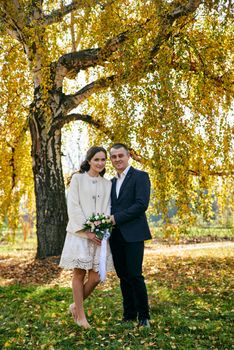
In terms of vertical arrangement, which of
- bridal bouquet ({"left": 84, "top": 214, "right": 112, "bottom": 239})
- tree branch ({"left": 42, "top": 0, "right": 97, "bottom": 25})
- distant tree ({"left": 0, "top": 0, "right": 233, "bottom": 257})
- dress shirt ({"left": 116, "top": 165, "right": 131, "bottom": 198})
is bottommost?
bridal bouquet ({"left": 84, "top": 214, "right": 112, "bottom": 239})

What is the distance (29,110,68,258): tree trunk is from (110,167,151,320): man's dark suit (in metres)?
5.45

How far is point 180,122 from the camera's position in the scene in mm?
6852

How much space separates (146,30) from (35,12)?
3761mm

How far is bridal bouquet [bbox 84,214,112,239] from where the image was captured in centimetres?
454

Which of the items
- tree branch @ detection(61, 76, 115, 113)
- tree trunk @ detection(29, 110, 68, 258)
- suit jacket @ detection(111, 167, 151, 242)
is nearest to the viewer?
suit jacket @ detection(111, 167, 151, 242)

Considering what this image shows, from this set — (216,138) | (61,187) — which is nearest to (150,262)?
(61,187)

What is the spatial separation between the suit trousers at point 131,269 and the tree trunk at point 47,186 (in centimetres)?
545

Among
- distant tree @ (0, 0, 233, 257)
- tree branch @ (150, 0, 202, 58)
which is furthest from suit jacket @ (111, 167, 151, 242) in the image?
tree branch @ (150, 0, 202, 58)

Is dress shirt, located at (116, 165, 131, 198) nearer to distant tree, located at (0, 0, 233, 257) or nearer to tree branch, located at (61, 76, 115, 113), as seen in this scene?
distant tree, located at (0, 0, 233, 257)

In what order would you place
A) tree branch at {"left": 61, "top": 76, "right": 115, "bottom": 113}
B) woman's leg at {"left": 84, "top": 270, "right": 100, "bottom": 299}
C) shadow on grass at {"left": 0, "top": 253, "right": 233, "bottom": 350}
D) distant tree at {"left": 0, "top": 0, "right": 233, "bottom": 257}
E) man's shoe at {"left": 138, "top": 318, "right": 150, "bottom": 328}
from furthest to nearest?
tree branch at {"left": 61, "top": 76, "right": 115, "bottom": 113}
distant tree at {"left": 0, "top": 0, "right": 233, "bottom": 257}
woman's leg at {"left": 84, "top": 270, "right": 100, "bottom": 299}
man's shoe at {"left": 138, "top": 318, "right": 150, "bottom": 328}
shadow on grass at {"left": 0, "top": 253, "right": 233, "bottom": 350}

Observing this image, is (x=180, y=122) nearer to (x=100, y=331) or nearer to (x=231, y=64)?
(x=231, y=64)

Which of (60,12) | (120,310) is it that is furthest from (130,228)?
(60,12)

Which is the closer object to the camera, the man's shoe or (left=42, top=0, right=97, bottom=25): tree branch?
the man's shoe

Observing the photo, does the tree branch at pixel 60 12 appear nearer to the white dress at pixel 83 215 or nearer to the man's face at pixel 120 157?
the man's face at pixel 120 157
